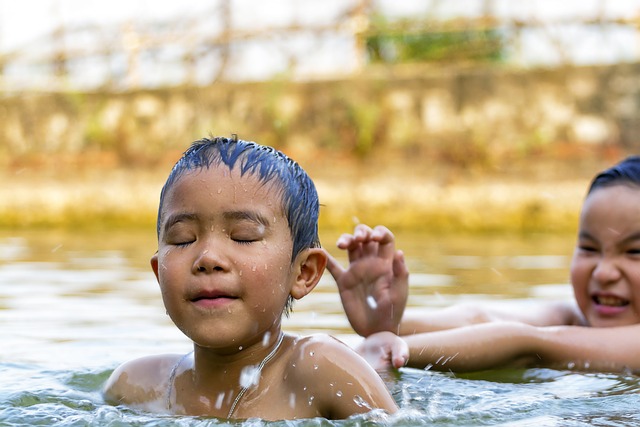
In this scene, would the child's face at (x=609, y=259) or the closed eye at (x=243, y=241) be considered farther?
the child's face at (x=609, y=259)

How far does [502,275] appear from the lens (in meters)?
6.41

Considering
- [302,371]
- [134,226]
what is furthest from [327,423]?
[134,226]

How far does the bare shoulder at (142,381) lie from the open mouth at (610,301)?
1876mm

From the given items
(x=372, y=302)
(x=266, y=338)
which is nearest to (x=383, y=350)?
(x=372, y=302)

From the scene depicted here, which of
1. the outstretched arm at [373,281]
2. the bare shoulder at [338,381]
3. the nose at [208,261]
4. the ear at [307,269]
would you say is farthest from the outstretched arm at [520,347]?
the nose at [208,261]

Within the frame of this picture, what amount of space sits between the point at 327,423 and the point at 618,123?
8.05 metres

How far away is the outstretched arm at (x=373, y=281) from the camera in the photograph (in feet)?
11.8

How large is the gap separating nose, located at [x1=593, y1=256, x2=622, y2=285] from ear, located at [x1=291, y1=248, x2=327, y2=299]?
1498mm

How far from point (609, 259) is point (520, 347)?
0.54m

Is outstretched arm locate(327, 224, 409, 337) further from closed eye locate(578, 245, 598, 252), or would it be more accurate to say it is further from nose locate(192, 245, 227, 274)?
nose locate(192, 245, 227, 274)

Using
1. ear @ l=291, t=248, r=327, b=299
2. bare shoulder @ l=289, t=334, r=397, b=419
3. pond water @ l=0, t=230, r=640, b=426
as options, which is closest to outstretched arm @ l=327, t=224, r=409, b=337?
pond water @ l=0, t=230, r=640, b=426

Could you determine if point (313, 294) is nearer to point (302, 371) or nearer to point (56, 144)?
point (302, 371)

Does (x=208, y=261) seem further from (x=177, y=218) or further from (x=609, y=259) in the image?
(x=609, y=259)

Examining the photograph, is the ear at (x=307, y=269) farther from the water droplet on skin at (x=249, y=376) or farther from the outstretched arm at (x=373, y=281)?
the outstretched arm at (x=373, y=281)
